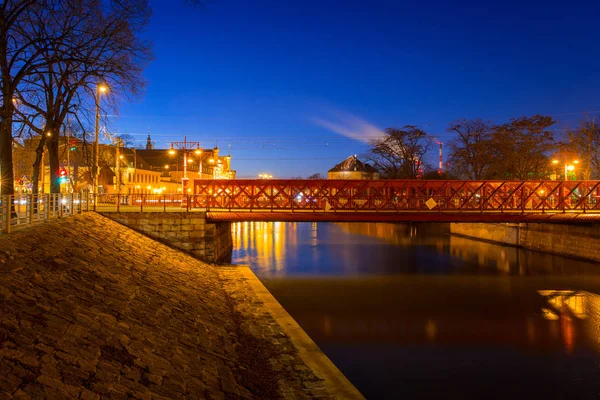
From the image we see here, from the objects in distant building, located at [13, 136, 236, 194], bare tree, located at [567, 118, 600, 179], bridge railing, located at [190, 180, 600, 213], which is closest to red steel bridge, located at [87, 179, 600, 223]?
bridge railing, located at [190, 180, 600, 213]

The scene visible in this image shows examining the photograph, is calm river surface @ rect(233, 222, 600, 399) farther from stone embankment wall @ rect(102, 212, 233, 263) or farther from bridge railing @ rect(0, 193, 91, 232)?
bridge railing @ rect(0, 193, 91, 232)

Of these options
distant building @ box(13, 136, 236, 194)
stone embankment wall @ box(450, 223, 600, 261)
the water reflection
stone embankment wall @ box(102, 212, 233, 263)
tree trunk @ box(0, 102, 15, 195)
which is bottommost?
the water reflection

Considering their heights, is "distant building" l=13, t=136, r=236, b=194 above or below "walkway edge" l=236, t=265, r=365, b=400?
above

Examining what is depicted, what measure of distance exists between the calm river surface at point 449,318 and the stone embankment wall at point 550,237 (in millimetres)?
1212

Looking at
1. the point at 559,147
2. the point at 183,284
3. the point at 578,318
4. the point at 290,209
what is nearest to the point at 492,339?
the point at 578,318

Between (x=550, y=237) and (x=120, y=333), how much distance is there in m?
37.2

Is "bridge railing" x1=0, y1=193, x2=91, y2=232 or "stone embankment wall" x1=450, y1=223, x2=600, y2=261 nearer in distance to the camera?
"bridge railing" x1=0, y1=193, x2=91, y2=232

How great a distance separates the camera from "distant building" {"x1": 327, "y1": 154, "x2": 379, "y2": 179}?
103000mm

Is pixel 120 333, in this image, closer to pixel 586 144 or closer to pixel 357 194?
pixel 357 194

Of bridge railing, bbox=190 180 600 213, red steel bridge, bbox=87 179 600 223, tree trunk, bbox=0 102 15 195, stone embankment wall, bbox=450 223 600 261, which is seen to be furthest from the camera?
stone embankment wall, bbox=450 223 600 261

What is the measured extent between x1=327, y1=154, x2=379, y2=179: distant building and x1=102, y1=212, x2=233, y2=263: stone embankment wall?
3026 inches

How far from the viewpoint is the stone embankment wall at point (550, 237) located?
110 ft

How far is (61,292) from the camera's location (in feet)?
34.9

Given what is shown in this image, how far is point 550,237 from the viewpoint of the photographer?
38156 millimetres
